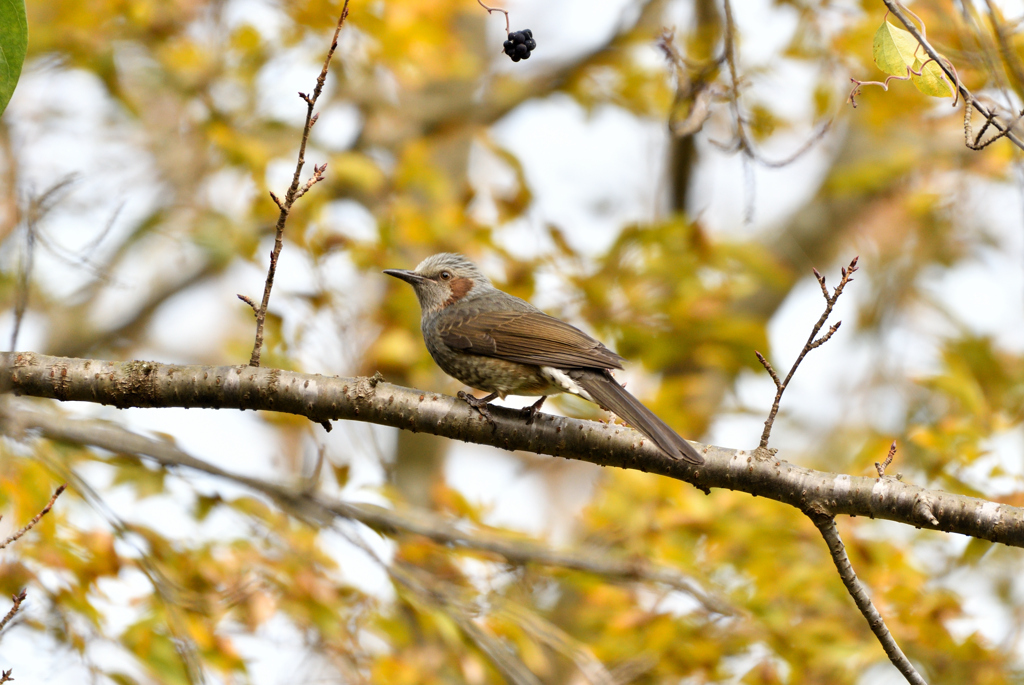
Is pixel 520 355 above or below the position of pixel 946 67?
below

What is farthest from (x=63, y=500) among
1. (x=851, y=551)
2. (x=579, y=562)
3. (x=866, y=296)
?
(x=866, y=296)

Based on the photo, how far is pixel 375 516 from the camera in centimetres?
391

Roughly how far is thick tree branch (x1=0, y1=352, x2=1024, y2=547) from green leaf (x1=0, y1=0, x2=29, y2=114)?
888 millimetres

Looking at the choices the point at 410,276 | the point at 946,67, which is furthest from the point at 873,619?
the point at 410,276

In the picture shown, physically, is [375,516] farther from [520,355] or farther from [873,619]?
[873,619]

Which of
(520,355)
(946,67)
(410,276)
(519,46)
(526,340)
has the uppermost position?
(410,276)

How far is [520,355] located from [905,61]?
1852mm

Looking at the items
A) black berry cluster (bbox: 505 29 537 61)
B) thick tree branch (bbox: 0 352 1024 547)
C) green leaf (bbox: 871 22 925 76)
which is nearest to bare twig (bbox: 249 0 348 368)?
thick tree branch (bbox: 0 352 1024 547)

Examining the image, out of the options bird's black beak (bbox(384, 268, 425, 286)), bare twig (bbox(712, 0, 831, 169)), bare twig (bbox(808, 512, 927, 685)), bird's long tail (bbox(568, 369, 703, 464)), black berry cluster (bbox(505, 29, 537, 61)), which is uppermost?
bare twig (bbox(712, 0, 831, 169))

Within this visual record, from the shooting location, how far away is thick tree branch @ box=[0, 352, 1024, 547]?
251cm

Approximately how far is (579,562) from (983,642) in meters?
2.02

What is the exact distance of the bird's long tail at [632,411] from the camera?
2594 mm

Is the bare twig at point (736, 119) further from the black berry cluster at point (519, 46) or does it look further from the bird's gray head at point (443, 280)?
the bird's gray head at point (443, 280)

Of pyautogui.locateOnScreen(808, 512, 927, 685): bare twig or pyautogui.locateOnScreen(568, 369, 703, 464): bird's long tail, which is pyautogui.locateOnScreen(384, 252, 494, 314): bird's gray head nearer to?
pyautogui.locateOnScreen(568, 369, 703, 464): bird's long tail
